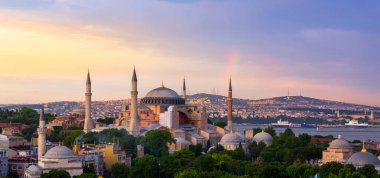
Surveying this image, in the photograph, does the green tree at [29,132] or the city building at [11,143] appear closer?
the city building at [11,143]

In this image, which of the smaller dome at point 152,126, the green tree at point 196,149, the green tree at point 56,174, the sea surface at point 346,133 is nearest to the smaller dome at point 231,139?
the green tree at point 196,149

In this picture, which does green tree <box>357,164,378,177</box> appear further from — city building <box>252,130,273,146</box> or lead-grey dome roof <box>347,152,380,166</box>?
city building <box>252,130,273,146</box>

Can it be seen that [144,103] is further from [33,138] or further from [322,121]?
[322,121]

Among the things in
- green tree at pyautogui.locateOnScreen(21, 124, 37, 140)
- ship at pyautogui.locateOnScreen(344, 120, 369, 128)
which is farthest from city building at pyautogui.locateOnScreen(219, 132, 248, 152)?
ship at pyautogui.locateOnScreen(344, 120, 369, 128)

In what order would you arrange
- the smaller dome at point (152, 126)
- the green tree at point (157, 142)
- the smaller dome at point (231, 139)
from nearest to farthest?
the green tree at point (157, 142) < the smaller dome at point (231, 139) < the smaller dome at point (152, 126)

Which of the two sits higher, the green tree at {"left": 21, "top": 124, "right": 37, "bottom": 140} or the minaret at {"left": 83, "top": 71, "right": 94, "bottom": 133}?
the minaret at {"left": 83, "top": 71, "right": 94, "bottom": 133}

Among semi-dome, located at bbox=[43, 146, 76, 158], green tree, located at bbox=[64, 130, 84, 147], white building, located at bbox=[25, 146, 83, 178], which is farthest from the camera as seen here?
green tree, located at bbox=[64, 130, 84, 147]

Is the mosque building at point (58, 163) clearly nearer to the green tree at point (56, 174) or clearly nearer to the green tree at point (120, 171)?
the green tree at point (120, 171)
